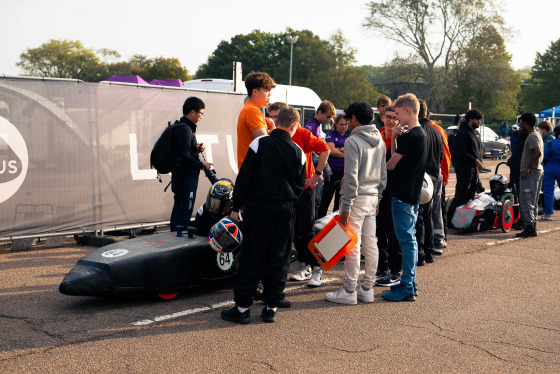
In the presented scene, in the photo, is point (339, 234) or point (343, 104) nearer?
point (339, 234)

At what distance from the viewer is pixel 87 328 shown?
4.58 metres

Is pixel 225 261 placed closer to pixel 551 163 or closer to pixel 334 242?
pixel 334 242

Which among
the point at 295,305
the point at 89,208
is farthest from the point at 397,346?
the point at 89,208

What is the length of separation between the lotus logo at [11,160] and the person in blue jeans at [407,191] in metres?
4.80

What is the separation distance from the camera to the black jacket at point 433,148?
7.28 meters

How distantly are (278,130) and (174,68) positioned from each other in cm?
6908

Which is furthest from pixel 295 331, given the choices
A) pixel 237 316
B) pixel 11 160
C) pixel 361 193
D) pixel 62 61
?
pixel 62 61

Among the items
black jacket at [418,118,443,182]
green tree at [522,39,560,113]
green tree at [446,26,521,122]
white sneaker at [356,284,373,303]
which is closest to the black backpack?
white sneaker at [356,284,373,303]

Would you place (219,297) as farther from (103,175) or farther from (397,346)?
(103,175)

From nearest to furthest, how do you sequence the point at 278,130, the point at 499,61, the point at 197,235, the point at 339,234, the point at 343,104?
the point at 278,130 < the point at 339,234 < the point at 197,235 < the point at 499,61 < the point at 343,104

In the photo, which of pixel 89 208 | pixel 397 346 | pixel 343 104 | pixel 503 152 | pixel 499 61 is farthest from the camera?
pixel 343 104

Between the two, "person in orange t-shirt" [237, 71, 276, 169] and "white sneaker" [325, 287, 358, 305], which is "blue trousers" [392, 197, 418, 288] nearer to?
"white sneaker" [325, 287, 358, 305]

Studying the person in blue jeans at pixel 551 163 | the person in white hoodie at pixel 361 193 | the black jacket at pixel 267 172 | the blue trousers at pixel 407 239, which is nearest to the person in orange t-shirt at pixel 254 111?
the black jacket at pixel 267 172

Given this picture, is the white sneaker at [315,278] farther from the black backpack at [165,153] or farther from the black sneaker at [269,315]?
the black backpack at [165,153]
